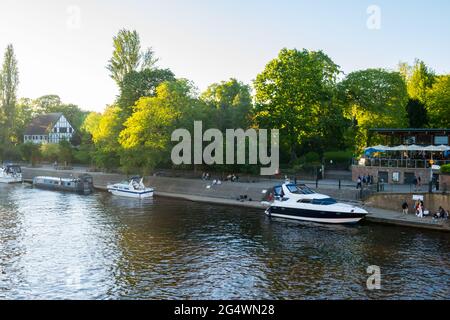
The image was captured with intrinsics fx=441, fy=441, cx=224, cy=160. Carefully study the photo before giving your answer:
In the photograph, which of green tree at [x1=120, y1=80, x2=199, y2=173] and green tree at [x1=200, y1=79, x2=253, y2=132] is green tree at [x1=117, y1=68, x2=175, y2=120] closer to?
green tree at [x1=200, y1=79, x2=253, y2=132]

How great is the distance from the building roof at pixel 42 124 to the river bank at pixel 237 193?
57.4 meters

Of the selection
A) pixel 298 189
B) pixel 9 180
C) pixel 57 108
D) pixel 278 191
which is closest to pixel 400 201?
pixel 298 189

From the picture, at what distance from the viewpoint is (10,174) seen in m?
89.4

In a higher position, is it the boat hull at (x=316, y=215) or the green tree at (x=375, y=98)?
the green tree at (x=375, y=98)

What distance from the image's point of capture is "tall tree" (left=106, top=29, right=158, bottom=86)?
87312 mm

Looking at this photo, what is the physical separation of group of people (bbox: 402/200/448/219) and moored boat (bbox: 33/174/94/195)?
48.2 meters

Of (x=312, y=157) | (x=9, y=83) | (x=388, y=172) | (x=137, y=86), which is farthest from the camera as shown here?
(x=9, y=83)

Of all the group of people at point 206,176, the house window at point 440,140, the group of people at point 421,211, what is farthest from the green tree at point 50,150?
the group of people at point 421,211

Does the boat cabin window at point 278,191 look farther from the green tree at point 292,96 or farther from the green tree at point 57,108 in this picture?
the green tree at point 57,108

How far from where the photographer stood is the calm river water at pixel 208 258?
2552cm

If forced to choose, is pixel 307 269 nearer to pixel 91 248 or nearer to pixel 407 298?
pixel 407 298

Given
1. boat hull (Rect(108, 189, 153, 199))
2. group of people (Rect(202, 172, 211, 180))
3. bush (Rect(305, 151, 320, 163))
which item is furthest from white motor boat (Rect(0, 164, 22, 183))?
bush (Rect(305, 151, 320, 163))

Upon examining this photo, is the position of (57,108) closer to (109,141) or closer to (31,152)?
(31,152)

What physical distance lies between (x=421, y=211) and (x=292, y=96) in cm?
3134
